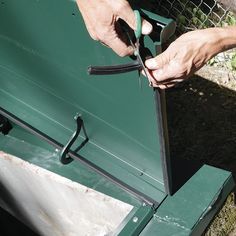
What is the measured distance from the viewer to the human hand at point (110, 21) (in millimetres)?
1300

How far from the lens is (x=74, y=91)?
1.91 meters

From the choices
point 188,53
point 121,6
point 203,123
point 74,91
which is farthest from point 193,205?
point 203,123

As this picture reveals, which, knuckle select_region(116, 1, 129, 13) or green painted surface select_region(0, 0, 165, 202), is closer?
knuckle select_region(116, 1, 129, 13)

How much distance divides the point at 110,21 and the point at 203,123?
176 cm

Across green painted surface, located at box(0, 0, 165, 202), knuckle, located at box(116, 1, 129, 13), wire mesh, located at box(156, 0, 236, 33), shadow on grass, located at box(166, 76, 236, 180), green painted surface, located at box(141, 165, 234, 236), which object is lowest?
shadow on grass, located at box(166, 76, 236, 180)

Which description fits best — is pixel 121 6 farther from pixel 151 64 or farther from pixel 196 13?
pixel 196 13

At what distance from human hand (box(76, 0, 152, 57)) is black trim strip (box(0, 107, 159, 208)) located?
63cm

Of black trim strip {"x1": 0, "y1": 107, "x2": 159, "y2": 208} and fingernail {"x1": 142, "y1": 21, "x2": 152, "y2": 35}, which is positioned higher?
fingernail {"x1": 142, "y1": 21, "x2": 152, "y2": 35}

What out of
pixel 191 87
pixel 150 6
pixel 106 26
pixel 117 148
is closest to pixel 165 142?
pixel 117 148

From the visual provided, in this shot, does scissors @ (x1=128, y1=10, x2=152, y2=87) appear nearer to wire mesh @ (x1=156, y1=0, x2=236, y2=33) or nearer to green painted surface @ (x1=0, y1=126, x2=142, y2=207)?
green painted surface @ (x1=0, y1=126, x2=142, y2=207)

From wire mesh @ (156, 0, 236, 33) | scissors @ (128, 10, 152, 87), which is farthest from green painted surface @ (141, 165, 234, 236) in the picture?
wire mesh @ (156, 0, 236, 33)

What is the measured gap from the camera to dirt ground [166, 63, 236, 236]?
2.72m

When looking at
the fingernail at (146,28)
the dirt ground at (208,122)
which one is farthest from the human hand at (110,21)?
the dirt ground at (208,122)

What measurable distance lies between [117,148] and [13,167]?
0.58m
